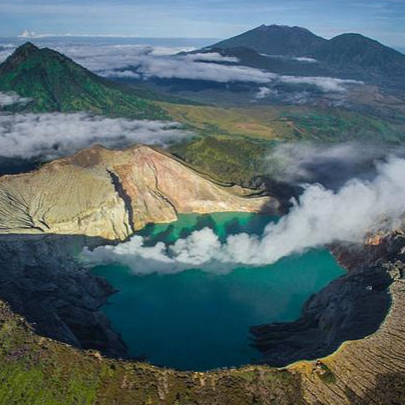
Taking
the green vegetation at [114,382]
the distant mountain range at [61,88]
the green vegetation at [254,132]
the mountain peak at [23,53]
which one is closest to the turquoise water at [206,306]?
the green vegetation at [114,382]

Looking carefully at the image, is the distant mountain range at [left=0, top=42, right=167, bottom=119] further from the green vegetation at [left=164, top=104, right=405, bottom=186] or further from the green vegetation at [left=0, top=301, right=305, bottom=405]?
the green vegetation at [left=0, top=301, right=305, bottom=405]

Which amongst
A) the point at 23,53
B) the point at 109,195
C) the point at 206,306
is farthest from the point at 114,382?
the point at 23,53

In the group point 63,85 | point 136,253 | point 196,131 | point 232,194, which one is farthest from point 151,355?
point 63,85

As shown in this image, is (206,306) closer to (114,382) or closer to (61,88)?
(114,382)

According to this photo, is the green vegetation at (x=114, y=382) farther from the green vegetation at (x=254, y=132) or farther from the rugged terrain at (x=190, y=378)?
the green vegetation at (x=254, y=132)

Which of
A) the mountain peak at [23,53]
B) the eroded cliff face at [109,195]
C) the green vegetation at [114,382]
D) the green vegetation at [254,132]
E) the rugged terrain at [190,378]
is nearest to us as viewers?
the green vegetation at [114,382]

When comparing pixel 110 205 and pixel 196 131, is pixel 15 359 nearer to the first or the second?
pixel 110 205
